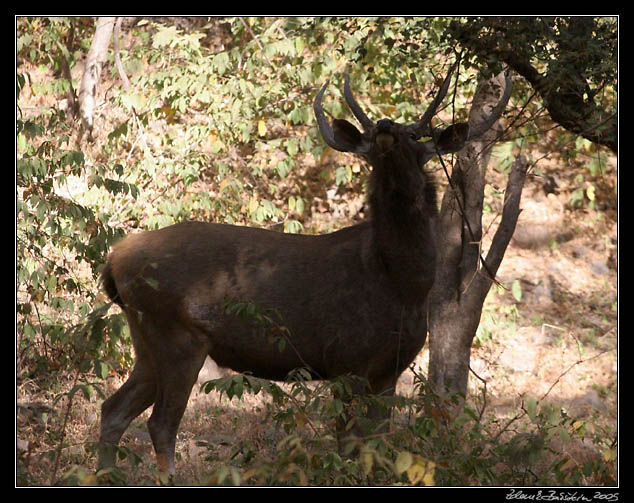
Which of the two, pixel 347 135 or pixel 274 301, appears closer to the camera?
pixel 347 135

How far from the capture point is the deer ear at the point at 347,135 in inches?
244

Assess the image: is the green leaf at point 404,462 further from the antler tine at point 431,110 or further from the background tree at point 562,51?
the background tree at point 562,51

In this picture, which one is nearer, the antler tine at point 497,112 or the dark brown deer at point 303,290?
the dark brown deer at point 303,290

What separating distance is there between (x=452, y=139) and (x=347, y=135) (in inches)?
31.5

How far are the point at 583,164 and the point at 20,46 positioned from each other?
356 inches

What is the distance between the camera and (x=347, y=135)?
20.5 feet

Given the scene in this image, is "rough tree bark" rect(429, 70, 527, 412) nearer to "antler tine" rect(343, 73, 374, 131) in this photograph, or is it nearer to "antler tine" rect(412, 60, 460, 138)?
"antler tine" rect(343, 73, 374, 131)

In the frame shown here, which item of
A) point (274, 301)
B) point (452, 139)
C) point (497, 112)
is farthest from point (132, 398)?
point (497, 112)

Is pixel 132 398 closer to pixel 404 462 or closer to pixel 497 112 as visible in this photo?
pixel 404 462

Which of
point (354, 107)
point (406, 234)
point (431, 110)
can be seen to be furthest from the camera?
point (354, 107)

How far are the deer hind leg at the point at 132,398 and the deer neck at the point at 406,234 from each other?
2.04 meters

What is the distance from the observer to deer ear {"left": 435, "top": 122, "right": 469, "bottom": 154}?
6.32 meters
